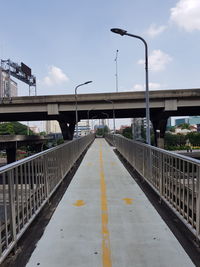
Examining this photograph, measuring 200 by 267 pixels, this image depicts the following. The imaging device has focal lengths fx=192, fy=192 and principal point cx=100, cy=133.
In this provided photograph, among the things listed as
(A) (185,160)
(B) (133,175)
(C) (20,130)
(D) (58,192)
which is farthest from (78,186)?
(C) (20,130)

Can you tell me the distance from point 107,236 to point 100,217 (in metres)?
0.76

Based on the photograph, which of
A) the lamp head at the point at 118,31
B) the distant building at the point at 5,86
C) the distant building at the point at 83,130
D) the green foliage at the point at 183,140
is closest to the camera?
the lamp head at the point at 118,31

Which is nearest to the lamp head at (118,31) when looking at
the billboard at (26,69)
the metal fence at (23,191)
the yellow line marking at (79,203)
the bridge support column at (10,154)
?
the metal fence at (23,191)

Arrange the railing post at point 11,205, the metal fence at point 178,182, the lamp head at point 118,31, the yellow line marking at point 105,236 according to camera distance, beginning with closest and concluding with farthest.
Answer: the yellow line marking at point 105,236 < the railing post at point 11,205 < the metal fence at point 178,182 < the lamp head at point 118,31

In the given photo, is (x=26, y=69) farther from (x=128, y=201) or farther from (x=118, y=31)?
(x=128, y=201)

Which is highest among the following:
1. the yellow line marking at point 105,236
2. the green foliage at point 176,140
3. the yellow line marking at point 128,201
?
the yellow line marking at point 105,236

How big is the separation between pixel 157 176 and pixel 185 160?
2.00m

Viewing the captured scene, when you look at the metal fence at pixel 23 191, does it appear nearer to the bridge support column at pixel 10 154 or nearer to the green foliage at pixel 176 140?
the bridge support column at pixel 10 154

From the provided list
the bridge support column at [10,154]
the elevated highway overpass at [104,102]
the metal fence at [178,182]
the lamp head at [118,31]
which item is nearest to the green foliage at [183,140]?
the elevated highway overpass at [104,102]

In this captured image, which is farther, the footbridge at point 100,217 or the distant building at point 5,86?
the distant building at point 5,86

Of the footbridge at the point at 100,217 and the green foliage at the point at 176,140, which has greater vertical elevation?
the footbridge at the point at 100,217

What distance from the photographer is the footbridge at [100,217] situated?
2.95 m

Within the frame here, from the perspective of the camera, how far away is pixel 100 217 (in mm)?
4254

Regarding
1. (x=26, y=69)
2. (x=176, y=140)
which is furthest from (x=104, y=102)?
(x=176, y=140)
